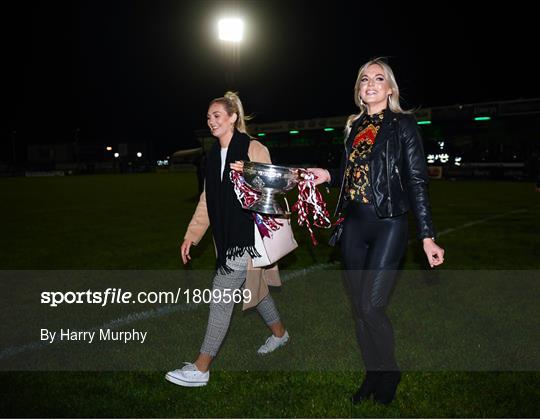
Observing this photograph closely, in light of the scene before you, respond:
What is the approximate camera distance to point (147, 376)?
11.5 ft

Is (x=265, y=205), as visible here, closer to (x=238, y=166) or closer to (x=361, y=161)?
(x=238, y=166)

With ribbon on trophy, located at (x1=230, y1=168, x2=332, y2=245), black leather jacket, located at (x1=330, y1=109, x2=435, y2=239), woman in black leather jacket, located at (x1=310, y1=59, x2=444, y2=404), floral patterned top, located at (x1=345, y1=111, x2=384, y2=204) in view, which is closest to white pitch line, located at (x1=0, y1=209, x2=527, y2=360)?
ribbon on trophy, located at (x1=230, y1=168, x2=332, y2=245)

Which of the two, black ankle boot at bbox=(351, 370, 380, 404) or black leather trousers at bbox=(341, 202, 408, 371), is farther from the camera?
black ankle boot at bbox=(351, 370, 380, 404)

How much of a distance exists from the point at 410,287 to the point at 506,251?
2873 mm

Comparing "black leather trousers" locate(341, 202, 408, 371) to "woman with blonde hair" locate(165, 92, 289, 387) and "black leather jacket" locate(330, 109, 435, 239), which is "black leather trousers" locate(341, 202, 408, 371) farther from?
"woman with blonde hair" locate(165, 92, 289, 387)

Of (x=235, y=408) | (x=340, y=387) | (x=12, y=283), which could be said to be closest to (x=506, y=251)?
(x=340, y=387)

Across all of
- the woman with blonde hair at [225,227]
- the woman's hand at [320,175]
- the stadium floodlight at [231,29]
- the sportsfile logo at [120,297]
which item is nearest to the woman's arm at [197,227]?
→ the woman with blonde hair at [225,227]

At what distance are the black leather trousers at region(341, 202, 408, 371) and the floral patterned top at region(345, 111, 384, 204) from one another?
6 centimetres

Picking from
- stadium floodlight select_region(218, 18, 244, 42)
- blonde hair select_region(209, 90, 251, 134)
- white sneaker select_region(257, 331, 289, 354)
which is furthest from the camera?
stadium floodlight select_region(218, 18, 244, 42)

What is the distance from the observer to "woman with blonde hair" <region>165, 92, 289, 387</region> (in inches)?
131

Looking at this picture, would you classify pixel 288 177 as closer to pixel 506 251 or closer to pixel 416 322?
pixel 416 322

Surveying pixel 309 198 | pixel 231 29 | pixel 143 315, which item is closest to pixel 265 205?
pixel 309 198

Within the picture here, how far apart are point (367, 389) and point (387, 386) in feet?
0.44

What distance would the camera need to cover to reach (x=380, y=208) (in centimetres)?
284
